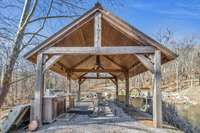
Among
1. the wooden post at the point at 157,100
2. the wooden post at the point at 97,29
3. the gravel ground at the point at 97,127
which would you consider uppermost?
the wooden post at the point at 97,29

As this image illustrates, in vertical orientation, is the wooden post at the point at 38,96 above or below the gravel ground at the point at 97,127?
above

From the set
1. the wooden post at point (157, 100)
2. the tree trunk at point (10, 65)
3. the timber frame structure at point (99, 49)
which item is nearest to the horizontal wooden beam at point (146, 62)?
the timber frame structure at point (99, 49)

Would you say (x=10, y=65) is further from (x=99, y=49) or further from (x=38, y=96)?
(x=99, y=49)

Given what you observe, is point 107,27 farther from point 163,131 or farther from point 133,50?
point 163,131

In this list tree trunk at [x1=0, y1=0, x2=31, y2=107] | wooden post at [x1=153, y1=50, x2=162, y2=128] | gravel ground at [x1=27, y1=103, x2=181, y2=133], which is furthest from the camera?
wooden post at [x1=153, y1=50, x2=162, y2=128]

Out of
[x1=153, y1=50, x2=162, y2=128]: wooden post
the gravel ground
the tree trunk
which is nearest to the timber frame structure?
[x1=153, y1=50, x2=162, y2=128]: wooden post

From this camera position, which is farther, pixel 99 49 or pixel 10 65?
pixel 99 49

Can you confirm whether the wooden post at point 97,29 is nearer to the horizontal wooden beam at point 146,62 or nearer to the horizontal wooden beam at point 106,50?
the horizontal wooden beam at point 106,50

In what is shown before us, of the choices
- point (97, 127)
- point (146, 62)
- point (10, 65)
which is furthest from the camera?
point (146, 62)

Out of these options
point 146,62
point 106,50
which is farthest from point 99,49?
point 146,62

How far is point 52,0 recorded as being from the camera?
34.2ft

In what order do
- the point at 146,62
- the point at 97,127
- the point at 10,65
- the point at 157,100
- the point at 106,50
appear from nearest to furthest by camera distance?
1. the point at 10,65
2. the point at 97,127
3. the point at 157,100
4. the point at 146,62
5. the point at 106,50

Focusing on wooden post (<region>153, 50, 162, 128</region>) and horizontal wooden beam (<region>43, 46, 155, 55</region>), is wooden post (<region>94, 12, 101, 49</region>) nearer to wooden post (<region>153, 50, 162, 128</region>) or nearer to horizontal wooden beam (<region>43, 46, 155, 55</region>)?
horizontal wooden beam (<region>43, 46, 155, 55</region>)

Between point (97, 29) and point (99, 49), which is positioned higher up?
point (97, 29)
